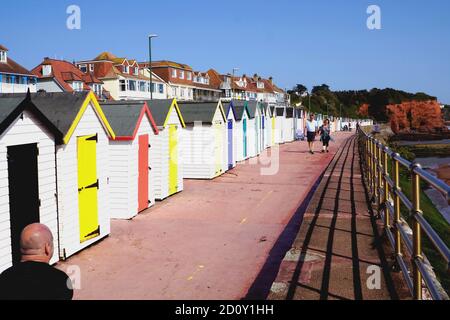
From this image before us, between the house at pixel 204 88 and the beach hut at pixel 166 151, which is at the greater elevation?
the house at pixel 204 88

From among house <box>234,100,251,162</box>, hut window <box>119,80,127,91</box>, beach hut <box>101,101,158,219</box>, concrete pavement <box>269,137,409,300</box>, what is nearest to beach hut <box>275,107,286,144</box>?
house <box>234,100,251,162</box>

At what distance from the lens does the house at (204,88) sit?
9475 centimetres

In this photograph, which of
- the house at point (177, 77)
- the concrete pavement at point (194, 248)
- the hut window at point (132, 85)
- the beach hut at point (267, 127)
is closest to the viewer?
the concrete pavement at point (194, 248)

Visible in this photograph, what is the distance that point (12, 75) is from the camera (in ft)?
191

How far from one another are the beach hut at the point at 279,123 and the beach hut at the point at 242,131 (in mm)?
11354

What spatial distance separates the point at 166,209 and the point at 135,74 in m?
67.1

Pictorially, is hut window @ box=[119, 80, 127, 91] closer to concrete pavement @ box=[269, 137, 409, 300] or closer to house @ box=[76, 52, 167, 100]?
house @ box=[76, 52, 167, 100]

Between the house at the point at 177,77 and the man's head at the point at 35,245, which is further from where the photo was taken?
the house at the point at 177,77

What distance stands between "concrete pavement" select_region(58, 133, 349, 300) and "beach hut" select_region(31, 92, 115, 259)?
38cm

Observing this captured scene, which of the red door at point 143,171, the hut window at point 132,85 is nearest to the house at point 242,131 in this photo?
the red door at point 143,171

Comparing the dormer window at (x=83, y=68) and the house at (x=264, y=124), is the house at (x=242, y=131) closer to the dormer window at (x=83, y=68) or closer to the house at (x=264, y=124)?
the house at (x=264, y=124)

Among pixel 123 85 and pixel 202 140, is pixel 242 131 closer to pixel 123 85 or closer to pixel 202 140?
pixel 202 140

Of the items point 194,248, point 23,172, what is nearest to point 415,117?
point 194,248
